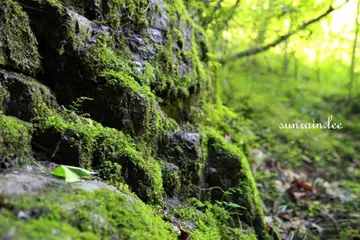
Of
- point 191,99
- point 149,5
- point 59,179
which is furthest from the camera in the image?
point 191,99

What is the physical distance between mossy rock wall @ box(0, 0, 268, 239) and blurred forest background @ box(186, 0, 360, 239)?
35.6 inches

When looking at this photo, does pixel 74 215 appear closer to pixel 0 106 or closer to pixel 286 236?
pixel 0 106

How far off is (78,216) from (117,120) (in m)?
1.11

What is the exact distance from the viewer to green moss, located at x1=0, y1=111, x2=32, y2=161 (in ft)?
5.70

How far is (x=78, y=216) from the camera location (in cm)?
145

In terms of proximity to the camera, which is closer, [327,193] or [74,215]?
[74,215]

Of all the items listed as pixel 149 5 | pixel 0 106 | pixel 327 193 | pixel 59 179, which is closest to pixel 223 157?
pixel 149 5

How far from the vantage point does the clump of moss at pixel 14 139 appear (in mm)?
1736

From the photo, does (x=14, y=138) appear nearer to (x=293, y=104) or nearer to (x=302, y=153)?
(x=302, y=153)

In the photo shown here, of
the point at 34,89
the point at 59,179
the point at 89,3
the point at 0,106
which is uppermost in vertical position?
the point at 89,3

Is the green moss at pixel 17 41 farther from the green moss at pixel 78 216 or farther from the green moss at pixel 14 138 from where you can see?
the green moss at pixel 78 216

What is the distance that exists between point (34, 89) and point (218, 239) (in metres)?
1.79

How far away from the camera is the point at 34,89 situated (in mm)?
2066

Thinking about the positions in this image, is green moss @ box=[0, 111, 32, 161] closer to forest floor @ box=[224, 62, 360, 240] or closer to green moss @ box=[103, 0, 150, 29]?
green moss @ box=[103, 0, 150, 29]
